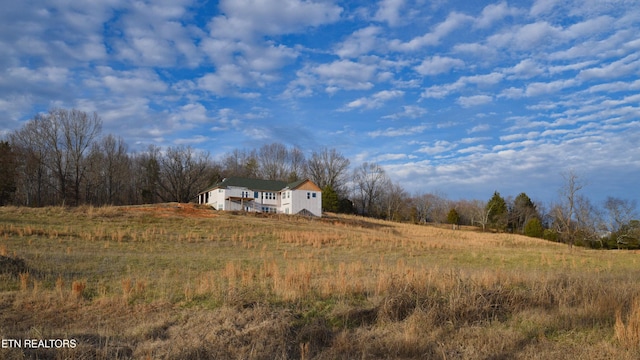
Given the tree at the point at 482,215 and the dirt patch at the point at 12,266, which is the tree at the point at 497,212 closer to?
the tree at the point at 482,215

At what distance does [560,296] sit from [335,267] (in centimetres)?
790

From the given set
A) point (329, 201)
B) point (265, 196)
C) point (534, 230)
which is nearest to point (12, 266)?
point (265, 196)

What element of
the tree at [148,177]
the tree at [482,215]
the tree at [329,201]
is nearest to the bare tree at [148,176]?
the tree at [148,177]

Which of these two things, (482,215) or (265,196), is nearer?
(265,196)

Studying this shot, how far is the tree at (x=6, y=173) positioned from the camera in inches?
1935

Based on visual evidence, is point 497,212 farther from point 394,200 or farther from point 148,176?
point 148,176

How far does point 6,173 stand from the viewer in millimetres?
49719

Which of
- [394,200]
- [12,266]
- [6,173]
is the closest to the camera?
[12,266]

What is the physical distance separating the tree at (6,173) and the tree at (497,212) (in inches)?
2719

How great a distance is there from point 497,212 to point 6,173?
71734 millimetres

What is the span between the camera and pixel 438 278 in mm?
10492

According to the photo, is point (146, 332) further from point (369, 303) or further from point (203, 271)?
point (203, 271)

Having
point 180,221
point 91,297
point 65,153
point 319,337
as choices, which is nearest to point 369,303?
point 319,337

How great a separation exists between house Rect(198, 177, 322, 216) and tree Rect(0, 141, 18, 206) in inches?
937
